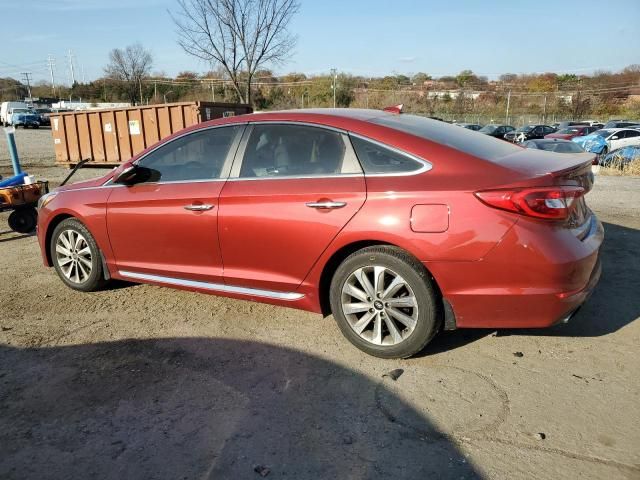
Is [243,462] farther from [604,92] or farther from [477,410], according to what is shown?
[604,92]

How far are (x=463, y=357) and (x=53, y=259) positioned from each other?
154 inches

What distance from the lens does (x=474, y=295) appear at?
2.99m

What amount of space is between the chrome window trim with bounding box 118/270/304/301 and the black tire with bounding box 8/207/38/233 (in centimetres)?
391

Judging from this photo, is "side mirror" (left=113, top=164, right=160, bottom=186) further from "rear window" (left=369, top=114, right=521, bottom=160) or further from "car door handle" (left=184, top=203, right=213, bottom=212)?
"rear window" (left=369, top=114, right=521, bottom=160)

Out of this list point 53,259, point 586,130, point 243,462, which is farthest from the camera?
point 586,130

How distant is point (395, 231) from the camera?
3.07m

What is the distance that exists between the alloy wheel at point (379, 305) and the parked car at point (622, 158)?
14.1m

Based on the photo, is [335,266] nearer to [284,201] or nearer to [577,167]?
[284,201]

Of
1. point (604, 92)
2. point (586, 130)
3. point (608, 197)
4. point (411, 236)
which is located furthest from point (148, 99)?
point (411, 236)

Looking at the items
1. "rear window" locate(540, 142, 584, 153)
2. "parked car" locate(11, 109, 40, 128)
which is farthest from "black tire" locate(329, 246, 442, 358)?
"parked car" locate(11, 109, 40, 128)

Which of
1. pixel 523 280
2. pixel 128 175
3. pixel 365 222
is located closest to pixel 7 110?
pixel 128 175

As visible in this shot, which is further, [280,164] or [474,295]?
[280,164]

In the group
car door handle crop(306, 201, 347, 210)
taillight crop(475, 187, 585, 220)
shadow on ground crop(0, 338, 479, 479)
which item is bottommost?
shadow on ground crop(0, 338, 479, 479)

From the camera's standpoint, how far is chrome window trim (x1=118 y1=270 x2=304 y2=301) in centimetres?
363
